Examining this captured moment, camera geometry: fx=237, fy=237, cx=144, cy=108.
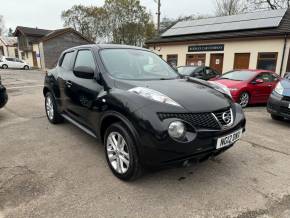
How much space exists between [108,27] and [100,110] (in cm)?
3614

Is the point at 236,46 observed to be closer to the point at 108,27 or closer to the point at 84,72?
the point at 84,72

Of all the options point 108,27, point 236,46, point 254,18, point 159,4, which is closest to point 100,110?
point 236,46

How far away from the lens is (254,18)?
1697cm

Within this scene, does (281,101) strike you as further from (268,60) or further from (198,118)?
(268,60)

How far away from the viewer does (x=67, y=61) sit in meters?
4.60

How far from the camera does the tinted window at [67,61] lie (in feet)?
14.6

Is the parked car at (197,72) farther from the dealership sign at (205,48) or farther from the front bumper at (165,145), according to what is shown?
the front bumper at (165,145)

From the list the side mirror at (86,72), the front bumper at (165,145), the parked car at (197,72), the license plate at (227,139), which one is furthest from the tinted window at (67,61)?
the parked car at (197,72)

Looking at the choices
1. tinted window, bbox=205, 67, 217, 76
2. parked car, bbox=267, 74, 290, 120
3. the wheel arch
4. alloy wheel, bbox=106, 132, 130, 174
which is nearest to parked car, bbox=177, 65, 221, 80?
tinted window, bbox=205, 67, 217, 76

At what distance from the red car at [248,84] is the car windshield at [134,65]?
14.2 feet

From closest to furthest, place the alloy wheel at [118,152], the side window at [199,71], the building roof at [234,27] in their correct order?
the alloy wheel at [118,152] → the side window at [199,71] → the building roof at [234,27]

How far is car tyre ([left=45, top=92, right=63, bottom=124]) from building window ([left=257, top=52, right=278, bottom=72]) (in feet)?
45.4

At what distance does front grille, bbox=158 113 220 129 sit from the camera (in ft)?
8.19

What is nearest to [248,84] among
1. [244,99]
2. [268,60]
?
[244,99]
